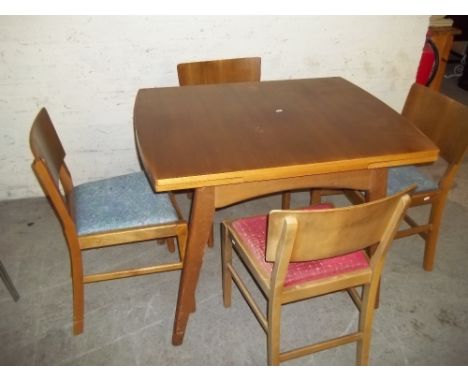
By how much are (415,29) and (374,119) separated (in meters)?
1.27

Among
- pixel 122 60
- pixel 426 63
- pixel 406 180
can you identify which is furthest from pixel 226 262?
pixel 426 63

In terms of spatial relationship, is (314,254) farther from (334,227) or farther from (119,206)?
(119,206)

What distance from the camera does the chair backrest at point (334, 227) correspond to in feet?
3.09

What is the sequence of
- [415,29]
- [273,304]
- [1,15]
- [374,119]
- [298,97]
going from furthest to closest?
1. [415,29]
2. [1,15]
3. [298,97]
4. [374,119]
5. [273,304]

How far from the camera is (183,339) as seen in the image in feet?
5.24

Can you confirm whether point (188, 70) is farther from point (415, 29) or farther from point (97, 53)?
point (415, 29)

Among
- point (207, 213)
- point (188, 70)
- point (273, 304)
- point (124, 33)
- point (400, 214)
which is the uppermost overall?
point (124, 33)

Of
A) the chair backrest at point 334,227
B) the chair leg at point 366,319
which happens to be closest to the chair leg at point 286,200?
the chair leg at point 366,319

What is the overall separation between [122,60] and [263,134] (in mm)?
1120

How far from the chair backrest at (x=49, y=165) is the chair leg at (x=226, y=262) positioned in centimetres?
56

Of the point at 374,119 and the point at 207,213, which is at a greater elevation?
the point at 374,119

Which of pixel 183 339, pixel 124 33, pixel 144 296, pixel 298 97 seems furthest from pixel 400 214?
pixel 124 33

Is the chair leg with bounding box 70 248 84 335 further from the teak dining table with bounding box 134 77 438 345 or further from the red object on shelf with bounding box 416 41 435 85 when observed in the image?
the red object on shelf with bounding box 416 41 435 85

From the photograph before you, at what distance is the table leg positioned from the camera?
4.11ft
